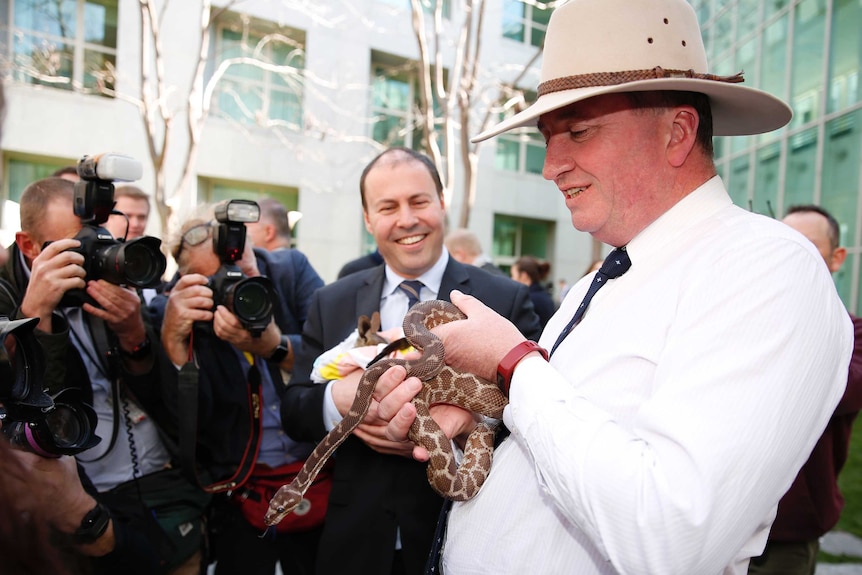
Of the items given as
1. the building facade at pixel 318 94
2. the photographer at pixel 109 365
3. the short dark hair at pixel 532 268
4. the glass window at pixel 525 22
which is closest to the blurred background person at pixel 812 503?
the photographer at pixel 109 365

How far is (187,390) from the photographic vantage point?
3.43 metres

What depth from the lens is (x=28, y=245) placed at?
347 centimetres

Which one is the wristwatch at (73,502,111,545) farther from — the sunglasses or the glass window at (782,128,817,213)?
the glass window at (782,128,817,213)

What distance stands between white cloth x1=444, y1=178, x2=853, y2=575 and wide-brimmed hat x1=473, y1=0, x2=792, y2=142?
17.3 inches

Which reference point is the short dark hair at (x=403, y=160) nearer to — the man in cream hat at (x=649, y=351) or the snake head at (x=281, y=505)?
the man in cream hat at (x=649, y=351)

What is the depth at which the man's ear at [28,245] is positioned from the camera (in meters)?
3.43

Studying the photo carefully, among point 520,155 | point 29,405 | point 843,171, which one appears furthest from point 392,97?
point 29,405

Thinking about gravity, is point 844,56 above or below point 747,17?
below

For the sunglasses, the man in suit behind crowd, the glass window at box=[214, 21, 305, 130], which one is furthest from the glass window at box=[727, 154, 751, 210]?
the sunglasses

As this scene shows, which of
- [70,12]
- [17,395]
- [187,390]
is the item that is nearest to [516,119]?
[17,395]

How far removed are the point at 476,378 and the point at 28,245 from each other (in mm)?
2789

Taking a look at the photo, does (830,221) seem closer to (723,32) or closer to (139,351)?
(139,351)

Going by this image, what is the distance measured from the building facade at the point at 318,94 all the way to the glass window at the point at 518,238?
155cm

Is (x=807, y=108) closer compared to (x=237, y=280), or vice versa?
(x=237, y=280)
